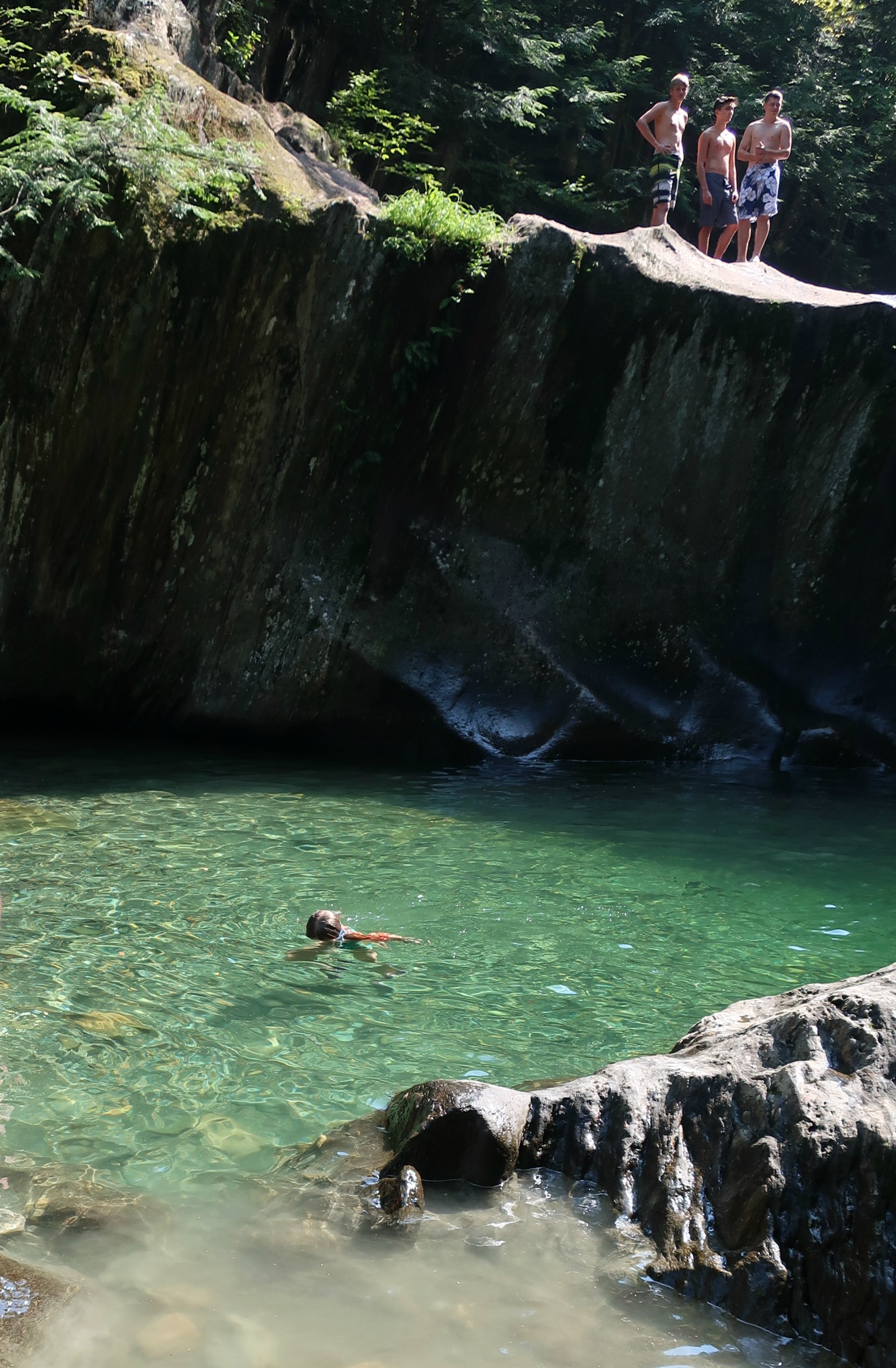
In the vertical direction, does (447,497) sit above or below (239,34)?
below

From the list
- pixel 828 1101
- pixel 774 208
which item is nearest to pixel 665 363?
pixel 774 208

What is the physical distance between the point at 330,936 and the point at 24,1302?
10.6 ft

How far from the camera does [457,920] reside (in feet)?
22.3

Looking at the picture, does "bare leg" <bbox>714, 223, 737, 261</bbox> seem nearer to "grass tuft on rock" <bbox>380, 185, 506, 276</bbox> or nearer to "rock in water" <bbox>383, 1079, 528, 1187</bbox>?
"grass tuft on rock" <bbox>380, 185, 506, 276</bbox>

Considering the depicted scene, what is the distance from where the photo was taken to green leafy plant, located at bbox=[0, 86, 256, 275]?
9516 mm

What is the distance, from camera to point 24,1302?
290 centimetres

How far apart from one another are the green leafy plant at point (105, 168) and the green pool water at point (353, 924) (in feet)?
15.1

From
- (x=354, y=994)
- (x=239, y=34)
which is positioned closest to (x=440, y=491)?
(x=354, y=994)

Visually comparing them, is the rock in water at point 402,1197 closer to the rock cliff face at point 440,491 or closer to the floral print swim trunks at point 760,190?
the rock cliff face at point 440,491

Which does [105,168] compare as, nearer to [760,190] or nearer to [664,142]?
[664,142]

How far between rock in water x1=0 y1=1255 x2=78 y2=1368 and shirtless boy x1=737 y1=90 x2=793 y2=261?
13205 millimetres

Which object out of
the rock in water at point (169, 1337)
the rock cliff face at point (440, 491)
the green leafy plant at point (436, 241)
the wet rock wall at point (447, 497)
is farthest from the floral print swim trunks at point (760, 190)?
the rock in water at point (169, 1337)

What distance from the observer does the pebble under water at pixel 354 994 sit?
301cm

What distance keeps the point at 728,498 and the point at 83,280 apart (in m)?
6.60
